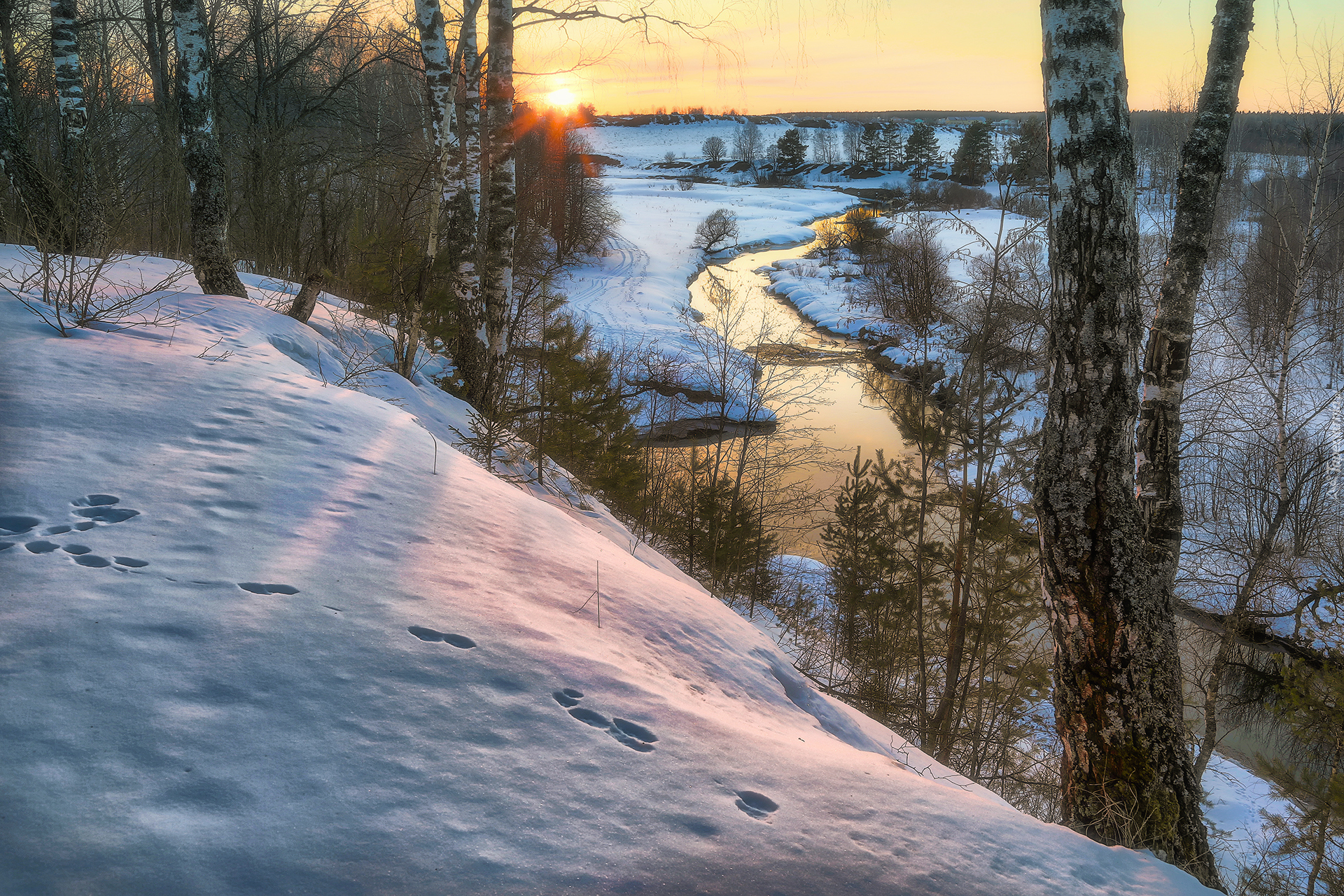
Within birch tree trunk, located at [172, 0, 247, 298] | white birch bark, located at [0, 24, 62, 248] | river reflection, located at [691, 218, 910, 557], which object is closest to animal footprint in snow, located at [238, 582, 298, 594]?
birch tree trunk, located at [172, 0, 247, 298]

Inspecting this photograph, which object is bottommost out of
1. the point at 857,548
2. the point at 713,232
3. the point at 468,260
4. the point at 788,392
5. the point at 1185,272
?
the point at 857,548

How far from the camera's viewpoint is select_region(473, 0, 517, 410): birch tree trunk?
7.48 m

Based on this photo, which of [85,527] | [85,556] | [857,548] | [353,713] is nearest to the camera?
[353,713]

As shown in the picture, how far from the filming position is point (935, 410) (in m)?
13.5

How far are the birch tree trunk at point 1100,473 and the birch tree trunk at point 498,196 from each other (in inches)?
222

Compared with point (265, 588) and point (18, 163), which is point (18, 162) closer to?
point (18, 163)

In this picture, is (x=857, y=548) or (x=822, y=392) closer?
(x=857, y=548)

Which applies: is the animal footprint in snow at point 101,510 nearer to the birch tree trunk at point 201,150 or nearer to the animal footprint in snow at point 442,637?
the animal footprint in snow at point 442,637

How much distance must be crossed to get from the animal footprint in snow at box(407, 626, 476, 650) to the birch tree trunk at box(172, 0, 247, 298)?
5713 mm

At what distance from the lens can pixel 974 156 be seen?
5684 centimetres

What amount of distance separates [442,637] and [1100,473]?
9.56 feet

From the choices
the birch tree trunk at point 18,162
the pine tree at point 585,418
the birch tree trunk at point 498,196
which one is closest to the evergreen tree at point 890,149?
the pine tree at point 585,418

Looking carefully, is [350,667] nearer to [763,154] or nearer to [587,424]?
[587,424]

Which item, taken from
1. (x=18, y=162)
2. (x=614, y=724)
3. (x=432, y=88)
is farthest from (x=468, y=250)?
(x=614, y=724)
